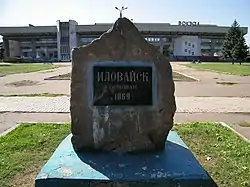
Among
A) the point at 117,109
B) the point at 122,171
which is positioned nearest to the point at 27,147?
the point at 117,109

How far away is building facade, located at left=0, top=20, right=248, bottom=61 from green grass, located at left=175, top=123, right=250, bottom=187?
86919 mm

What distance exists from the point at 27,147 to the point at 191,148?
10.3 ft

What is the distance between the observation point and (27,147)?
5953 mm

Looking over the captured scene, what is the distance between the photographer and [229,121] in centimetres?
881

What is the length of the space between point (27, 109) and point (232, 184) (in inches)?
309

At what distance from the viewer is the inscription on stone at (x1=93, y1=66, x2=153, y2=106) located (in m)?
4.21

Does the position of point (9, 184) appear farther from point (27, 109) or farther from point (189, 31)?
point (189, 31)

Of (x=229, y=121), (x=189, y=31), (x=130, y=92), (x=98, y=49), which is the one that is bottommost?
(x=229, y=121)

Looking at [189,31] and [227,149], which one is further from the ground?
[189,31]

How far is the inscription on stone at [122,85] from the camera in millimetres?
4211

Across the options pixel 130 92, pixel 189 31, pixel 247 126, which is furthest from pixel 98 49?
pixel 189 31

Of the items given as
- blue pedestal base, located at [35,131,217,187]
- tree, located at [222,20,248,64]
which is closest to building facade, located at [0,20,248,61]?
tree, located at [222,20,248,64]

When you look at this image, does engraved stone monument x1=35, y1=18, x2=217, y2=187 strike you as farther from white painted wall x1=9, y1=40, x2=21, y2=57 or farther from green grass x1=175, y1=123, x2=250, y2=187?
white painted wall x1=9, y1=40, x2=21, y2=57

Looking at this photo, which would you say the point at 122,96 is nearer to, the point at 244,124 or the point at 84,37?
the point at 244,124
